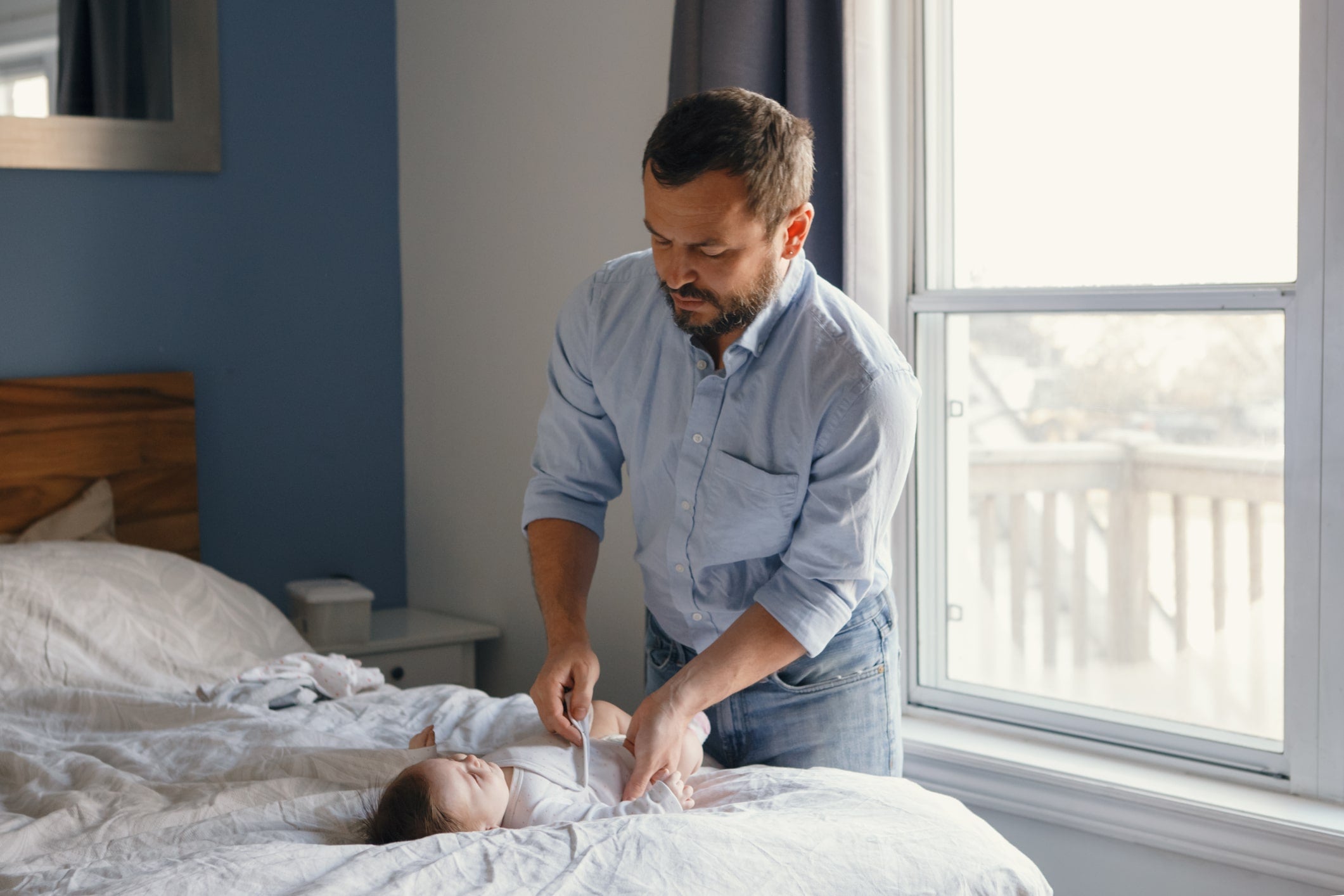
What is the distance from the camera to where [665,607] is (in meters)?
1.67

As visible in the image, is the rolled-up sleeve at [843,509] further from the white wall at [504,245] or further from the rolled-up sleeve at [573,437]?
the white wall at [504,245]

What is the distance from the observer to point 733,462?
152cm

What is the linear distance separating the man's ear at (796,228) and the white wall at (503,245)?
1.18 m

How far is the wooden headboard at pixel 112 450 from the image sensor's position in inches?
104

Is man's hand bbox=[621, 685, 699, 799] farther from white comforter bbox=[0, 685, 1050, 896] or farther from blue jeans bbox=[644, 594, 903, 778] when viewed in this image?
blue jeans bbox=[644, 594, 903, 778]

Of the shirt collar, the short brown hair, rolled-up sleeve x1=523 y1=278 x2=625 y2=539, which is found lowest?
rolled-up sleeve x1=523 y1=278 x2=625 y2=539

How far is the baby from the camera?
134cm

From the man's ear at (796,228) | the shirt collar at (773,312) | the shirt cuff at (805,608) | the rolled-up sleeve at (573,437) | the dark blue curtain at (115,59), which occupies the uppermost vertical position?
the dark blue curtain at (115,59)

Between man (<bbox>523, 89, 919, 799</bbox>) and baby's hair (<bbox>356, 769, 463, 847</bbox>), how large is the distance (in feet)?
0.63

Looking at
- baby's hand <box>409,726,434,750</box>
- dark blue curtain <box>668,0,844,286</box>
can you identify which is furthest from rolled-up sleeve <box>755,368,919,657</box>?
dark blue curtain <box>668,0,844,286</box>

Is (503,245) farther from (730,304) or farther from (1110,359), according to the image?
(730,304)

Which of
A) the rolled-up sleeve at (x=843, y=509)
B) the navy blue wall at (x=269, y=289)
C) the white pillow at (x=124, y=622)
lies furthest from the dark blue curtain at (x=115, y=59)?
the rolled-up sleeve at (x=843, y=509)

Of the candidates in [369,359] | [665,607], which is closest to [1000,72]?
[665,607]

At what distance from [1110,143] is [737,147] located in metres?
1.06
